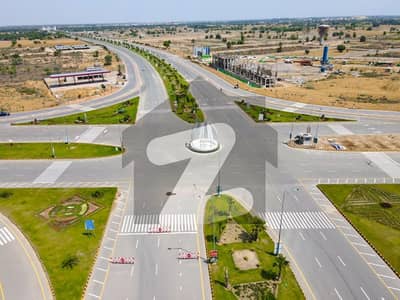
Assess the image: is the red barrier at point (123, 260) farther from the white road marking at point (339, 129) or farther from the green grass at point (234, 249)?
the white road marking at point (339, 129)

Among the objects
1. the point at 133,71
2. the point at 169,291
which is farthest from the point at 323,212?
the point at 133,71

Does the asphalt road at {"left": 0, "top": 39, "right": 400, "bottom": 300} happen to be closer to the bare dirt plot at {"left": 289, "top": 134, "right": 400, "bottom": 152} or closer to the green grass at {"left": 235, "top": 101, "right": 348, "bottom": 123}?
the green grass at {"left": 235, "top": 101, "right": 348, "bottom": 123}

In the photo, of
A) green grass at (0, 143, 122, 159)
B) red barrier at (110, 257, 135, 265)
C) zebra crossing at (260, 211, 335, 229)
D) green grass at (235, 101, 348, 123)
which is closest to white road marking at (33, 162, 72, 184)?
green grass at (0, 143, 122, 159)

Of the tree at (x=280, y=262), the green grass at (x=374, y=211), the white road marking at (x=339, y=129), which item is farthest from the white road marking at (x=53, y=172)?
the white road marking at (x=339, y=129)

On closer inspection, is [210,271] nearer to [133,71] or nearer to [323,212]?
[323,212]

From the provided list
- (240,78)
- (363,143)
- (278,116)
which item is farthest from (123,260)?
(240,78)

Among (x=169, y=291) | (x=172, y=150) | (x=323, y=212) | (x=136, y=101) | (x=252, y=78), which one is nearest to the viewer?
(x=169, y=291)

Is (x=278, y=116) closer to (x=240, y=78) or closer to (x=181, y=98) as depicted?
(x=181, y=98)
